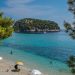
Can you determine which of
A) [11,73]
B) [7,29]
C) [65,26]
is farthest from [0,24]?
[65,26]

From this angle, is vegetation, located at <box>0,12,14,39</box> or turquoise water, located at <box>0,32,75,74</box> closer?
vegetation, located at <box>0,12,14,39</box>

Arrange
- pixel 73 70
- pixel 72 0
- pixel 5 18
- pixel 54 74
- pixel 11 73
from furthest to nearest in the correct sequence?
pixel 54 74 < pixel 11 73 < pixel 5 18 < pixel 72 0 < pixel 73 70

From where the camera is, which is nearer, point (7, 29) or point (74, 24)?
point (74, 24)

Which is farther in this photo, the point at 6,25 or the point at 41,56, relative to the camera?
the point at 41,56

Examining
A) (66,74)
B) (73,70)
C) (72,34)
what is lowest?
(66,74)

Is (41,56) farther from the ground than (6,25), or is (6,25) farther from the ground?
(6,25)

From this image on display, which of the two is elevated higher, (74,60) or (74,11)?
(74,11)

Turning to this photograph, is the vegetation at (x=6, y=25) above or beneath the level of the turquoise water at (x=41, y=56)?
above

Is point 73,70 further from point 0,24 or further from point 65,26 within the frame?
point 0,24

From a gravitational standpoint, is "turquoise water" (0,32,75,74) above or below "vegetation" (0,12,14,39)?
below

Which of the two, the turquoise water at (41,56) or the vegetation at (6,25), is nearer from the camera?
the vegetation at (6,25)


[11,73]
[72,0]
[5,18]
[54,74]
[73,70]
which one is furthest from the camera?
[54,74]

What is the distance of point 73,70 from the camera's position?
9.67m

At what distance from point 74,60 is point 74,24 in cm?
132
